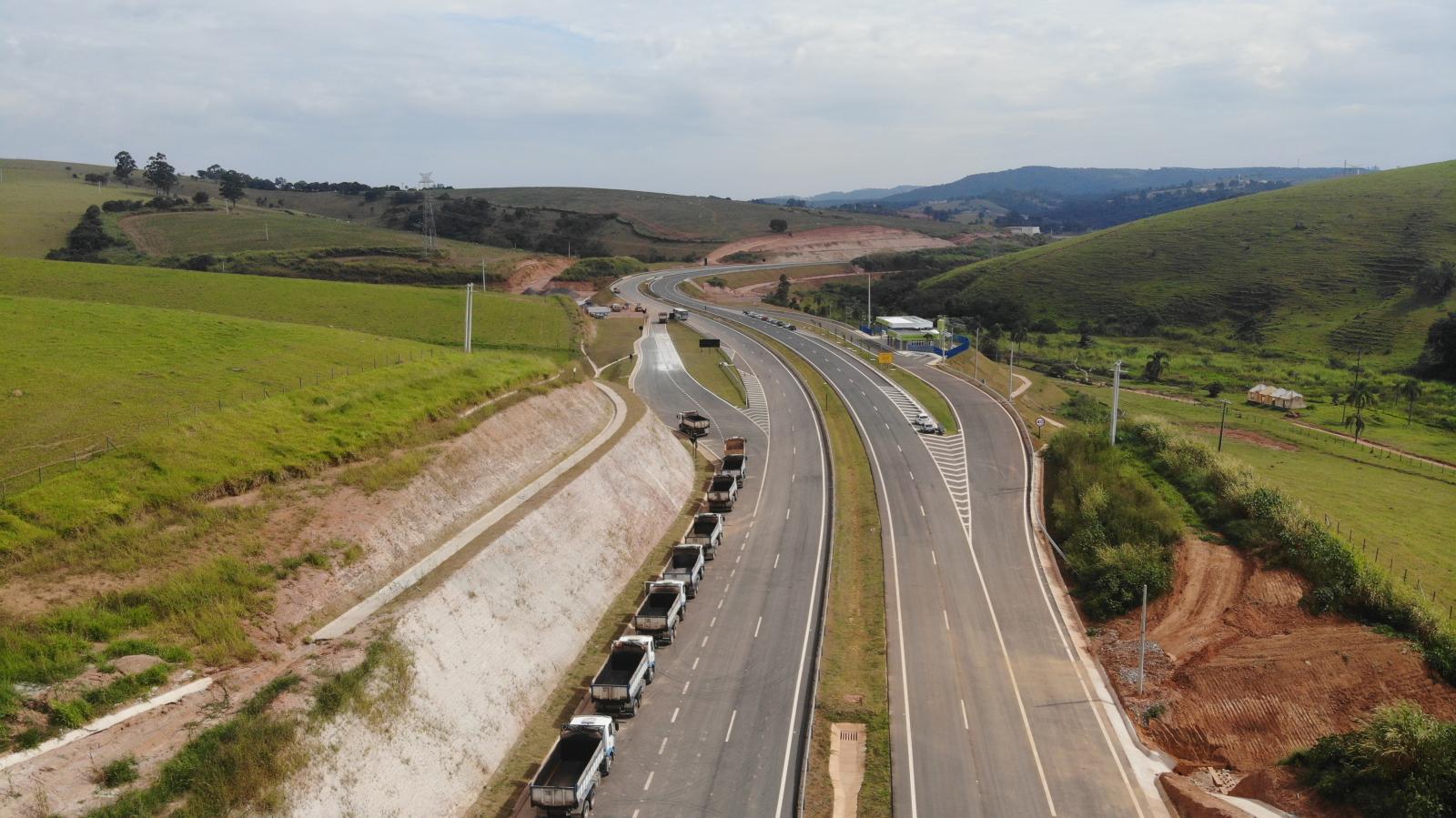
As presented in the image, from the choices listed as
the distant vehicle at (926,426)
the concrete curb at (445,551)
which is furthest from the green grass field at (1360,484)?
the concrete curb at (445,551)

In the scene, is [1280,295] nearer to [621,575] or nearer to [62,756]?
[621,575]

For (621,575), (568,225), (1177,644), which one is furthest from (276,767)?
(568,225)

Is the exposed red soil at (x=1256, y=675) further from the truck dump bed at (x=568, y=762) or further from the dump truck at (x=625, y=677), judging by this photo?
the truck dump bed at (x=568, y=762)

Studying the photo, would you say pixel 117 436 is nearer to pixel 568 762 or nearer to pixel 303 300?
pixel 568 762

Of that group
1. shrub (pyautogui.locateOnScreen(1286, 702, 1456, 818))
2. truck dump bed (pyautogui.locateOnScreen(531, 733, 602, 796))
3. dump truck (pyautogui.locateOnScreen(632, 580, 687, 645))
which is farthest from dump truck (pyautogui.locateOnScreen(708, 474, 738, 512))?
shrub (pyautogui.locateOnScreen(1286, 702, 1456, 818))

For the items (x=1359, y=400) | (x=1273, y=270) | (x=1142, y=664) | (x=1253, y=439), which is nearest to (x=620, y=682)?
(x=1142, y=664)

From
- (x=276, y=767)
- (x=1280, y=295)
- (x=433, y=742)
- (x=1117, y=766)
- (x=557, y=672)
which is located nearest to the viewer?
(x=276, y=767)
